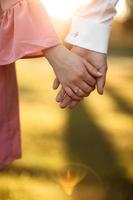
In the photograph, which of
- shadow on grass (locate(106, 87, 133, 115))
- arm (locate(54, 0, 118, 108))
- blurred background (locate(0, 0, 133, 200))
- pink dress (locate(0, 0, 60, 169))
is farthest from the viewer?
shadow on grass (locate(106, 87, 133, 115))

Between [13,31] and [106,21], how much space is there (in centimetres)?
28

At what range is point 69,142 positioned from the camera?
4.23 m

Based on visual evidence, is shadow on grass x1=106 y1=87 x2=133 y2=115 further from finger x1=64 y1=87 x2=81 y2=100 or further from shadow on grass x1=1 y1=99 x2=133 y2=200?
finger x1=64 y1=87 x2=81 y2=100

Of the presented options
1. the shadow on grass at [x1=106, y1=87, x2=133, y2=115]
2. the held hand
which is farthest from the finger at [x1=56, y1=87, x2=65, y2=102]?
the shadow on grass at [x1=106, y1=87, x2=133, y2=115]

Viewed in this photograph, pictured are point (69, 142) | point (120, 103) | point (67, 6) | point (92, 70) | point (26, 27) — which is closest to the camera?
point (26, 27)

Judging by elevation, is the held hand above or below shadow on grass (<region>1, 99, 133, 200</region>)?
above

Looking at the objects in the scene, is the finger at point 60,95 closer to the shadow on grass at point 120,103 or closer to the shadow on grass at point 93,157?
the shadow on grass at point 93,157

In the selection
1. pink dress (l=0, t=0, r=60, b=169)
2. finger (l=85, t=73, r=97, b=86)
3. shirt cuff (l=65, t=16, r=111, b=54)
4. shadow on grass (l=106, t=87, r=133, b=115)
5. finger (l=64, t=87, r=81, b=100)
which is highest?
pink dress (l=0, t=0, r=60, b=169)

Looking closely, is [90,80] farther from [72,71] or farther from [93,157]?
[93,157]

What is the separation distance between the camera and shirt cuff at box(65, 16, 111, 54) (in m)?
1.83

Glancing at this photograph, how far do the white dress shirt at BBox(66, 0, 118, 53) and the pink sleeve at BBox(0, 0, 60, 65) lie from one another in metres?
0.12

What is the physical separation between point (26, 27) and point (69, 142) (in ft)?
8.36

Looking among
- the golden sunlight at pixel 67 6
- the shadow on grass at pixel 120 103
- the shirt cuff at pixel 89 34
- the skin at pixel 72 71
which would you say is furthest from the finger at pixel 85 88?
the shadow on grass at pixel 120 103

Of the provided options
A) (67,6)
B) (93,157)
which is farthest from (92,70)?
(93,157)
